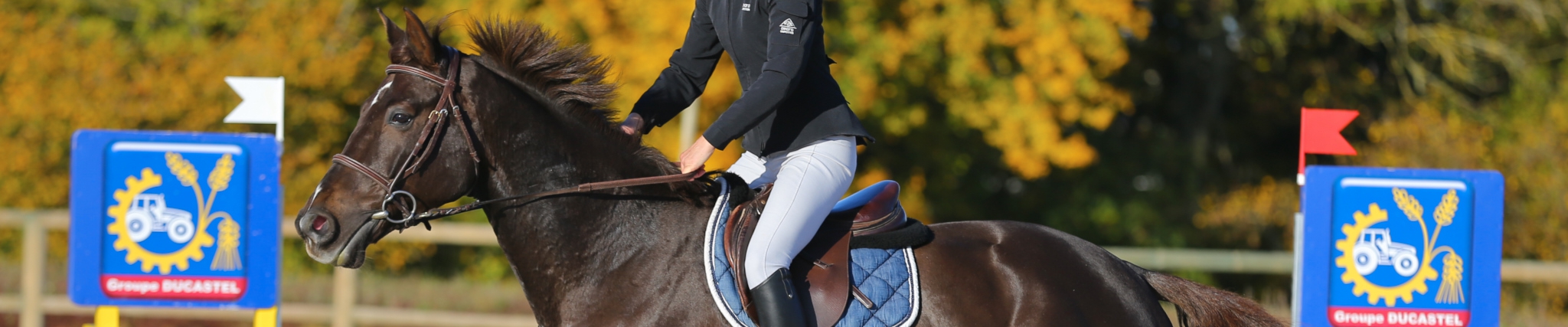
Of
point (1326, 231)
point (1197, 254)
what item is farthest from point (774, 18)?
point (1197, 254)

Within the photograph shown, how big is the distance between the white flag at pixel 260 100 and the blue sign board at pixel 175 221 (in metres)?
0.30

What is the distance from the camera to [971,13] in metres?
12.1

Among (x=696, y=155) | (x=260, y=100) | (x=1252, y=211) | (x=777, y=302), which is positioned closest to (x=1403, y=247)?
(x=777, y=302)

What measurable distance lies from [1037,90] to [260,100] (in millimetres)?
8943

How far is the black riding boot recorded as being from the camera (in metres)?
2.85

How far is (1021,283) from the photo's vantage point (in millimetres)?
3201

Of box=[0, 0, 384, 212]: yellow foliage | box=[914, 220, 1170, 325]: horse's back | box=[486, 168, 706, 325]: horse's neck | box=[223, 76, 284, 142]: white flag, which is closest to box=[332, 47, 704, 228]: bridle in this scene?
box=[486, 168, 706, 325]: horse's neck

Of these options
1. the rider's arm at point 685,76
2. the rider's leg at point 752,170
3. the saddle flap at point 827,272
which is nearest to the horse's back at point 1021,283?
the saddle flap at point 827,272

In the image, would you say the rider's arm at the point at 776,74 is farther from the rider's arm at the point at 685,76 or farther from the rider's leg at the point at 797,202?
the rider's arm at the point at 685,76

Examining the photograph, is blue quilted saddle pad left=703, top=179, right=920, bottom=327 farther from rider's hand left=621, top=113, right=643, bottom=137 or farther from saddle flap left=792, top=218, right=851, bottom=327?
rider's hand left=621, top=113, right=643, bottom=137

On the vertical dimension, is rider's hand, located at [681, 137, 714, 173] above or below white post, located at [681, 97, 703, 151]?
below

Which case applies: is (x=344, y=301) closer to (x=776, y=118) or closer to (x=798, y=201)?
(x=776, y=118)

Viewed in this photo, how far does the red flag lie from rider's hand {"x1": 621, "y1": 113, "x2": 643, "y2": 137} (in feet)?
11.5

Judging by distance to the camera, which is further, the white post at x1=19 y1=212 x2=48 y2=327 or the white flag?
the white post at x1=19 y1=212 x2=48 y2=327
